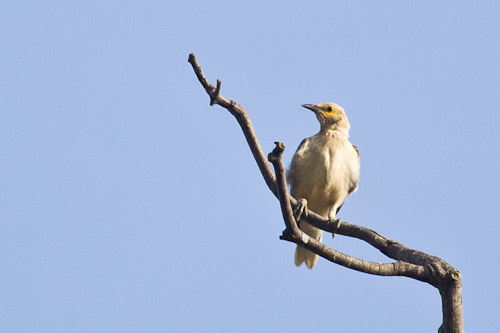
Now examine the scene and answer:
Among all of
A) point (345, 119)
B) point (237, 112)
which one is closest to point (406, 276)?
point (237, 112)

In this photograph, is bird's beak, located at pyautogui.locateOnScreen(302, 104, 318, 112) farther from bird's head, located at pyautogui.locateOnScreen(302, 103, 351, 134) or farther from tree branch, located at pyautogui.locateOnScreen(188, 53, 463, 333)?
tree branch, located at pyautogui.locateOnScreen(188, 53, 463, 333)

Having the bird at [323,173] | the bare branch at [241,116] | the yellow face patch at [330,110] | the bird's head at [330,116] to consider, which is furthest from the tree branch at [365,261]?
the yellow face patch at [330,110]

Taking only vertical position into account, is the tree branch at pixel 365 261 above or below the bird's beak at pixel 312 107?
below

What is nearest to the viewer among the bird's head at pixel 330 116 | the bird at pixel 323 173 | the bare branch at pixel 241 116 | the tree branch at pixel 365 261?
the tree branch at pixel 365 261

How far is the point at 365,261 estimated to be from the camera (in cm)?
486

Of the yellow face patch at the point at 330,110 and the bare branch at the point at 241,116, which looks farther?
the yellow face patch at the point at 330,110

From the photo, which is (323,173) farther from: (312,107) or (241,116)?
(241,116)

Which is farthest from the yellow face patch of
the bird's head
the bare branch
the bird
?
the bare branch

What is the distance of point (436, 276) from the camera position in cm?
493

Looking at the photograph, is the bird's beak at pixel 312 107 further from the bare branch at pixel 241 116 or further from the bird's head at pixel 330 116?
the bare branch at pixel 241 116

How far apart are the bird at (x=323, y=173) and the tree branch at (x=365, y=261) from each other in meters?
2.37

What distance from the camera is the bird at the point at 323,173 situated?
320 inches

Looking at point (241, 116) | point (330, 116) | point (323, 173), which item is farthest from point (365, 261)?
point (330, 116)

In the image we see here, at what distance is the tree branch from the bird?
2.37 m
